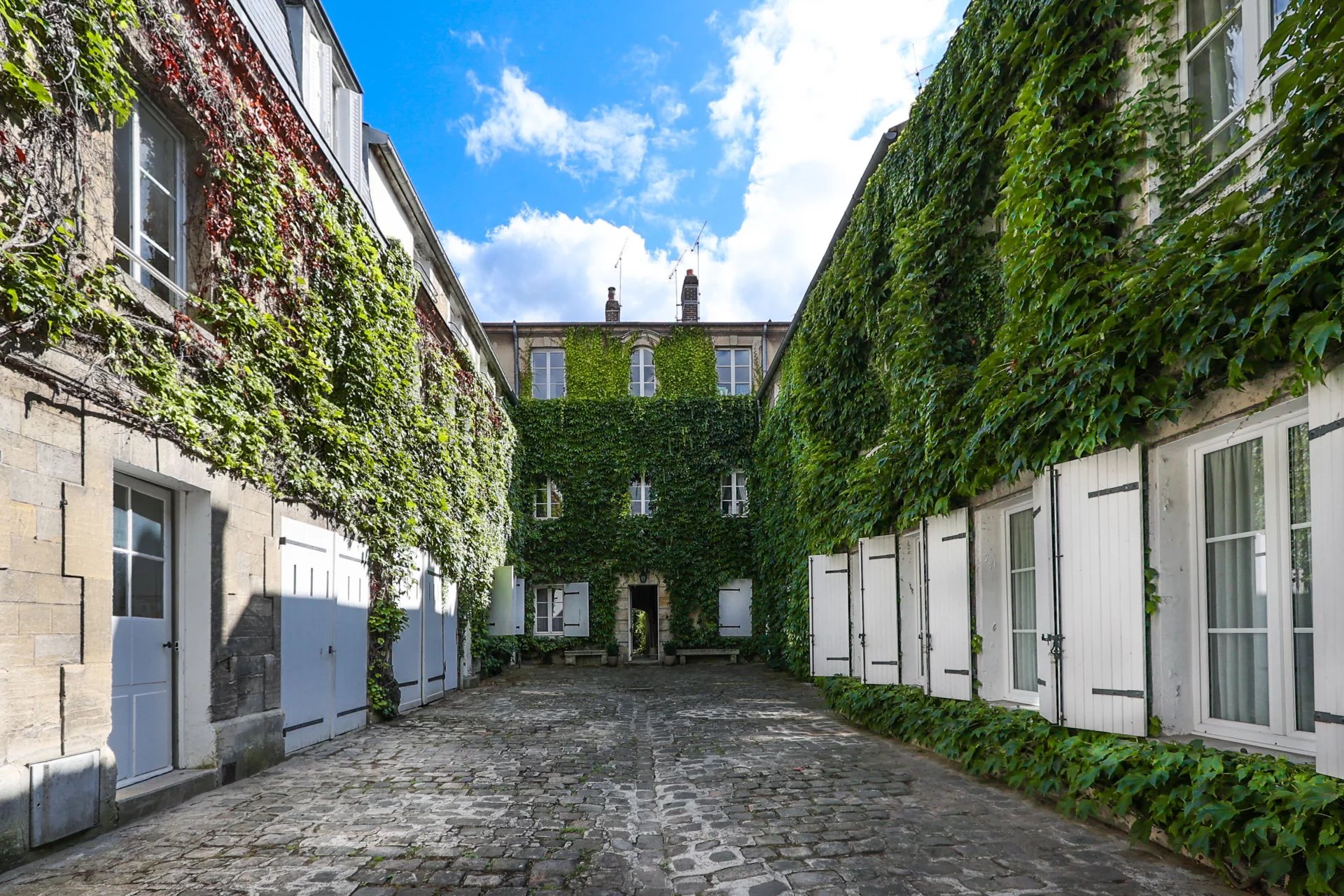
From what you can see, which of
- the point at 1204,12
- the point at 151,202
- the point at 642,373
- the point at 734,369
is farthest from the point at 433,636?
the point at 734,369

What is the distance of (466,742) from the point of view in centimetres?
727

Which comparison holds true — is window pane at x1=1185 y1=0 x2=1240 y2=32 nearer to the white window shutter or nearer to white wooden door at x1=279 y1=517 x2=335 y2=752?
the white window shutter

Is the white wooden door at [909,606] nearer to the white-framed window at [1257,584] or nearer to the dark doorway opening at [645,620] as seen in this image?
the white-framed window at [1257,584]

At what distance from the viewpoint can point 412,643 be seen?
32.3 feet

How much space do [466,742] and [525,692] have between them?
5.02 meters

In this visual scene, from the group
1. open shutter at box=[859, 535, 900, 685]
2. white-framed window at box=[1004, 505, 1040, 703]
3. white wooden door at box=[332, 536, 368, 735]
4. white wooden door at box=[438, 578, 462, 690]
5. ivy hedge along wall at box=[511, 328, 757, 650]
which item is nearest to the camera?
white-framed window at box=[1004, 505, 1040, 703]

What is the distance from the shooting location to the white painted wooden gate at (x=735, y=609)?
62.9 ft

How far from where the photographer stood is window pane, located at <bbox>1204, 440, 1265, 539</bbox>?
370 centimetres

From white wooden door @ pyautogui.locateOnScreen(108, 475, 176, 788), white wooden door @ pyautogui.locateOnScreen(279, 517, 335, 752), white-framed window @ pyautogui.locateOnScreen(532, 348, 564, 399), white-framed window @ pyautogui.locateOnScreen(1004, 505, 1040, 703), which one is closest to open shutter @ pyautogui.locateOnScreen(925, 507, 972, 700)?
white-framed window @ pyautogui.locateOnScreen(1004, 505, 1040, 703)

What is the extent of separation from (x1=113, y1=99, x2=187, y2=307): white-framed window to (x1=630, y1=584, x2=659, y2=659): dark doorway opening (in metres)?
16.6

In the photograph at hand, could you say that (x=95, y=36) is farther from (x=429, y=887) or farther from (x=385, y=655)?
(x=385, y=655)

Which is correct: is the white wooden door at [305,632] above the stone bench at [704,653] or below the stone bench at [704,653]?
above

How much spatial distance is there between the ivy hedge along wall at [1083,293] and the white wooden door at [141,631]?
5.36m

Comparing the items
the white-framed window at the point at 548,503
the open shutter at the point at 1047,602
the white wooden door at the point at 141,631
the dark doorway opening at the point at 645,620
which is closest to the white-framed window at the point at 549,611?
the white-framed window at the point at 548,503
